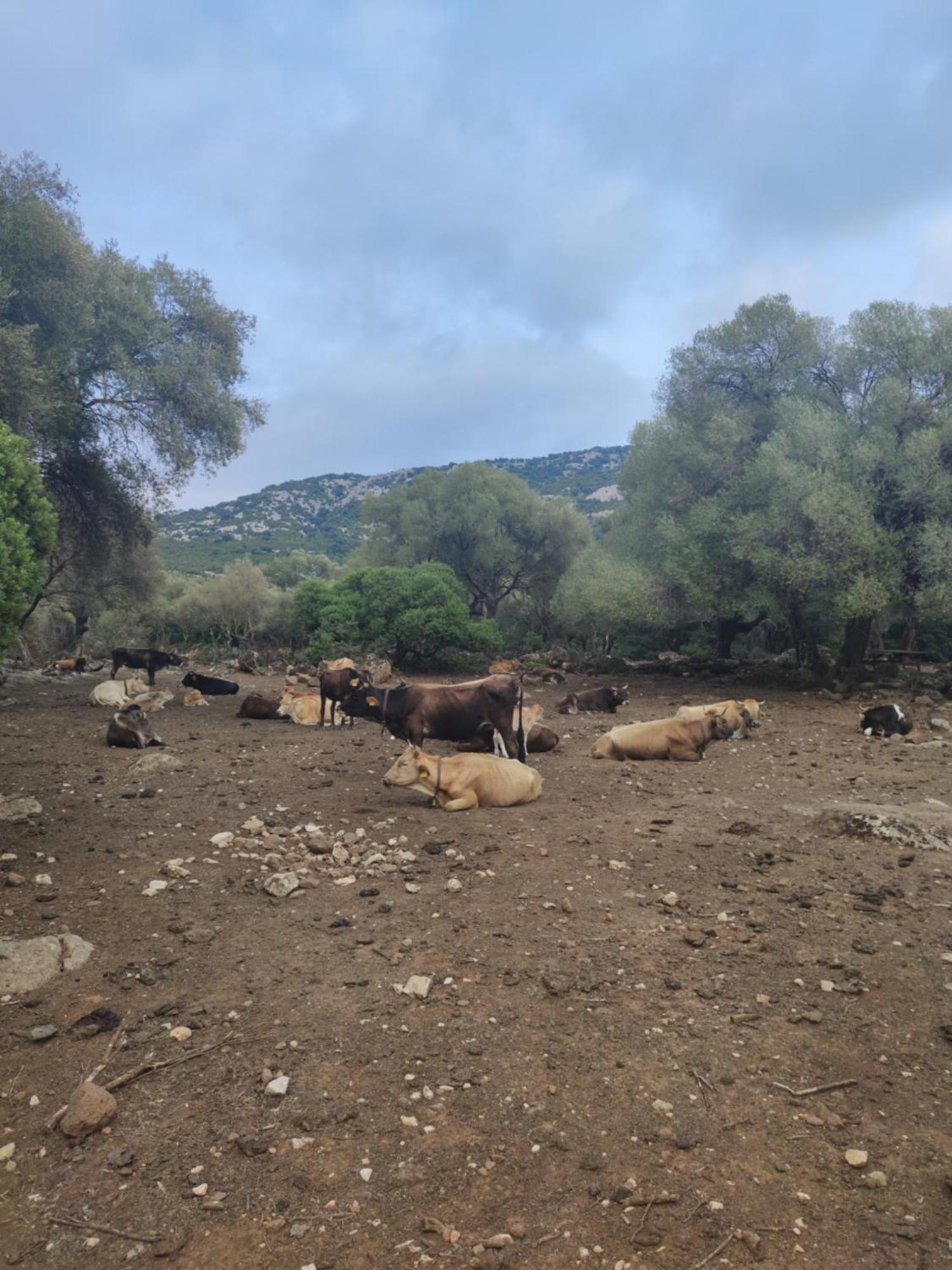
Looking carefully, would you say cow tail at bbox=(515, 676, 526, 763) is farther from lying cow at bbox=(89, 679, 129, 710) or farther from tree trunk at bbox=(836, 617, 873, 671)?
tree trunk at bbox=(836, 617, 873, 671)

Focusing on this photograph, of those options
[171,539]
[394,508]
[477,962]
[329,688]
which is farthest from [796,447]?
[171,539]

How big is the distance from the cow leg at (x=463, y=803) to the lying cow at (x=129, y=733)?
230 inches

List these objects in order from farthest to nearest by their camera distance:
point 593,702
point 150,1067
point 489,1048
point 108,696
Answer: point 593,702
point 108,696
point 489,1048
point 150,1067

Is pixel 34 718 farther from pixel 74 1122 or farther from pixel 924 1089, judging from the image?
pixel 924 1089

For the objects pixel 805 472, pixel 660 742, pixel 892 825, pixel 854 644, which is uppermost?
pixel 805 472

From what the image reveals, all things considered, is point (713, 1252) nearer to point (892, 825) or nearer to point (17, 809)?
point (892, 825)

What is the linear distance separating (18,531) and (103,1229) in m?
7.72

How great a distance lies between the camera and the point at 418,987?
13.9 feet

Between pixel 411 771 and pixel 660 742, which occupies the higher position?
pixel 411 771

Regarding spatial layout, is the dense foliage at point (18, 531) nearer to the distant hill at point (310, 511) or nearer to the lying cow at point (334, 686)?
the lying cow at point (334, 686)

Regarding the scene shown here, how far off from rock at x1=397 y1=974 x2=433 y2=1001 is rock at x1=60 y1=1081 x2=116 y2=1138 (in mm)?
1585

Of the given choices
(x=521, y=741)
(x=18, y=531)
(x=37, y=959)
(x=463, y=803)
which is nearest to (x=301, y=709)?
(x=521, y=741)

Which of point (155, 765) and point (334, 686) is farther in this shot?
point (334, 686)

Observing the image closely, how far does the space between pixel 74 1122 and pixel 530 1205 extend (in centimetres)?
199
